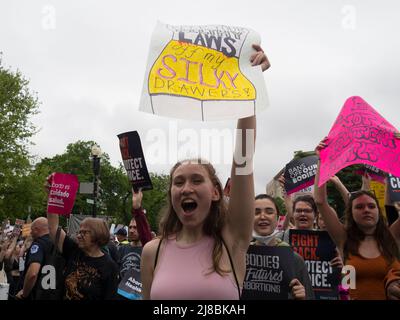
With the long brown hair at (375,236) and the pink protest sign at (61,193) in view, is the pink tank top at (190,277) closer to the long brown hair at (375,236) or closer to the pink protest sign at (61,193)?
the long brown hair at (375,236)

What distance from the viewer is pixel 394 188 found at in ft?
16.1

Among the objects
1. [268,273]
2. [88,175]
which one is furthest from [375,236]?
[88,175]

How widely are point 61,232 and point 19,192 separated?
26.4 meters

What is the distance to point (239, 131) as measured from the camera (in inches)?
103

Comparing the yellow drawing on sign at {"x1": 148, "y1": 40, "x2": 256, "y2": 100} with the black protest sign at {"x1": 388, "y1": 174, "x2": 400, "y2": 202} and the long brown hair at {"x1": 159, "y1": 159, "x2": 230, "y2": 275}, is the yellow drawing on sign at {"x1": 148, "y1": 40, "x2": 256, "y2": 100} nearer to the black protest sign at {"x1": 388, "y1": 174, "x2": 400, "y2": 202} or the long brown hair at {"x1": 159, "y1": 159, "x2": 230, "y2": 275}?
the long brown hair at {"x1": 159, "y1": 159, "x2": 230, "y2": 275}

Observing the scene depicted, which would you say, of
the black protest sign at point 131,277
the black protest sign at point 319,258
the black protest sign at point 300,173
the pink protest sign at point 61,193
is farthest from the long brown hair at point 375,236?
the pink protest sign at point 61,193

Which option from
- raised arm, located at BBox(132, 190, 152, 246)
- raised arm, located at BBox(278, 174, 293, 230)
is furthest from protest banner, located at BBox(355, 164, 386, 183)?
raised arm, located at BBox(132, 190, 152, 246)

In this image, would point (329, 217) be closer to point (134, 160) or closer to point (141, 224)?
point (141, 224)

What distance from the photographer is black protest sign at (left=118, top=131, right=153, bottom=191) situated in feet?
16.5

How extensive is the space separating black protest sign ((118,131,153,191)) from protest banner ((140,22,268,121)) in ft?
7.26

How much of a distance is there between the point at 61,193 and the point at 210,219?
350 centimetres

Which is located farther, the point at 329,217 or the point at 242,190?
the point at 329,217
